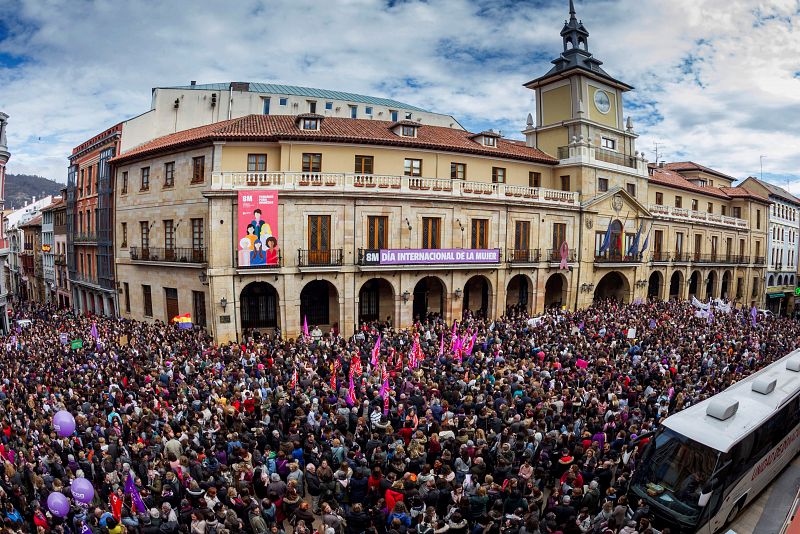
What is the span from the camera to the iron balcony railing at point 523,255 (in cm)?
3186

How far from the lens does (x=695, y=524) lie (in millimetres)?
8961

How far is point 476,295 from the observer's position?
109ft

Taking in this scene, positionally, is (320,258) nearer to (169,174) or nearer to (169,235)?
(169,235)

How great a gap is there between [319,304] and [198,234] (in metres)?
7.93

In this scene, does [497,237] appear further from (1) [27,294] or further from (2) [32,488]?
(1) [27,294]

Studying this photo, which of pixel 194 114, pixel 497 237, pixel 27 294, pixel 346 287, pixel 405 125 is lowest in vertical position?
pixel 27 294

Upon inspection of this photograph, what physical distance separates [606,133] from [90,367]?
37594 mm

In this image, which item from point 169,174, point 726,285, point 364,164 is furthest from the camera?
point 726,285

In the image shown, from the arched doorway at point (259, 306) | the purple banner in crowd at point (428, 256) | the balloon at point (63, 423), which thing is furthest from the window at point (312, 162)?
the balloon at point (63, 423)

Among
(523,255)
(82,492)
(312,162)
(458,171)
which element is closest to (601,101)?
(458,171)

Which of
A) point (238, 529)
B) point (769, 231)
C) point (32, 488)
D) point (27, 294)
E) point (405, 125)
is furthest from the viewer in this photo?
point (27, 294)

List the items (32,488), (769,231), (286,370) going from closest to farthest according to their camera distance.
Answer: (32,488) → (286,370) → (769,231)

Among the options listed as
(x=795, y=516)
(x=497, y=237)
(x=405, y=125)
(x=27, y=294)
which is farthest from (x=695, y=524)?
(x=27, y=294)

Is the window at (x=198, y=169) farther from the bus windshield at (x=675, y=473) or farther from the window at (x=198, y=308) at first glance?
the bus windshield at (x=675, y=473)
